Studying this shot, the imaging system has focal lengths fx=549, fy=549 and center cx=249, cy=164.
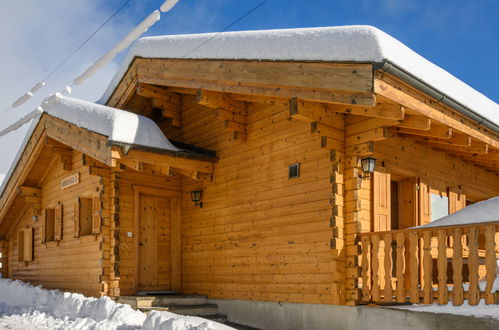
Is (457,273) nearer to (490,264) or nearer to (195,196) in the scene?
(490,264)

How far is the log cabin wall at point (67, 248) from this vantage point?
11875 mm

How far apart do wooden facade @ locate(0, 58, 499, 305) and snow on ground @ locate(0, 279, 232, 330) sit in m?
0.74

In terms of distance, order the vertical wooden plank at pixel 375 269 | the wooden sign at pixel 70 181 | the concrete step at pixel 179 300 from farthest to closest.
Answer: the wooden sign at pixel 70 181 → the concrete step at pixel 179 300 → the vertical wooden plank at pixel 375 269

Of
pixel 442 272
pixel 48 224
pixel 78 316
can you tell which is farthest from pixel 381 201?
pixel 48 224

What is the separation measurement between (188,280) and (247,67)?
534 cm

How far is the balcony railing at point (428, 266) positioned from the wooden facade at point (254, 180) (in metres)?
0.12

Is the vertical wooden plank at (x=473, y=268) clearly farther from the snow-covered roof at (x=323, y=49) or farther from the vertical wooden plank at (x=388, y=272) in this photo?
the snow-covered roof at (x=323, y=49)

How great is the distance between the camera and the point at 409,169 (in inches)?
397

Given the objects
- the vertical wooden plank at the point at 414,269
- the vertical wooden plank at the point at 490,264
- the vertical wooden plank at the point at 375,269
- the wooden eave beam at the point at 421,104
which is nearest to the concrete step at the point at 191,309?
the vertical wooden plank at the point at 375,269

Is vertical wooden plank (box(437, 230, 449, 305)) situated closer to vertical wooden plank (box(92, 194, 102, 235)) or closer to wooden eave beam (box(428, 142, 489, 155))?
wooden eave beam (box(428, 142, 489, 155))

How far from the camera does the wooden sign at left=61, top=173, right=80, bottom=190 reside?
42.9ft

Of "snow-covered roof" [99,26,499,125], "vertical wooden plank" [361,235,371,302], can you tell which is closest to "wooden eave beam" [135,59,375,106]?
"snow-covered roof" [99,26,499,125]

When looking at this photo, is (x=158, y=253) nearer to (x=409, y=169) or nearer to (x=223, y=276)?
(x=223, y=276)

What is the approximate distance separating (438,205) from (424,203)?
2.16 ft
